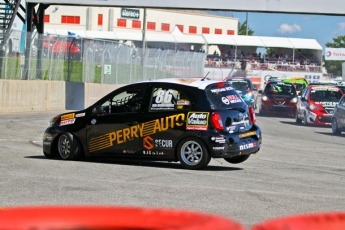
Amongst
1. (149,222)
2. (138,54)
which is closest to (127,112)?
(149,222)

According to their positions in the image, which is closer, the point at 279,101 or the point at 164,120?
the point at 164,120

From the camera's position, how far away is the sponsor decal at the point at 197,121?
11.0 meters

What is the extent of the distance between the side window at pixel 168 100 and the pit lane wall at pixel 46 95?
1336 centimetres

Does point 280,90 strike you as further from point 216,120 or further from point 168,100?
point 216,120

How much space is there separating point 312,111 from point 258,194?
61.1 ft

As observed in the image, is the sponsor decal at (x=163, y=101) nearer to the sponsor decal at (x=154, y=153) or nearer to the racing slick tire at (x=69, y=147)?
the sponsor decal at (x=154, y=153)

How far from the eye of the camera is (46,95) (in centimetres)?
2659

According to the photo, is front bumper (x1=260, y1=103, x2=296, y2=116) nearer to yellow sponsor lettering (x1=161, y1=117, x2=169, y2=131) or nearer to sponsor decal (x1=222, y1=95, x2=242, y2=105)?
sponsor decal (x1=222, y1=95, x2=242, y2=105)

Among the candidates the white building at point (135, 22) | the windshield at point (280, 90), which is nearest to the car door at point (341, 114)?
the windshield at point (280, 90)

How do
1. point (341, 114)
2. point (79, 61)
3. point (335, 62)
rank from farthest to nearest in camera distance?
point (335, 62), point (79, 61), point (341, 114)

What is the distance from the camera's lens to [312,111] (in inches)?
1051

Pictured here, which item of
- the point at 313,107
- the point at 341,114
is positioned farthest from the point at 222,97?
the point at 313,107

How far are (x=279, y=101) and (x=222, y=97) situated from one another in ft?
70.3

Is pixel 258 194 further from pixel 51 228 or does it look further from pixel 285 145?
pixel 285 145
